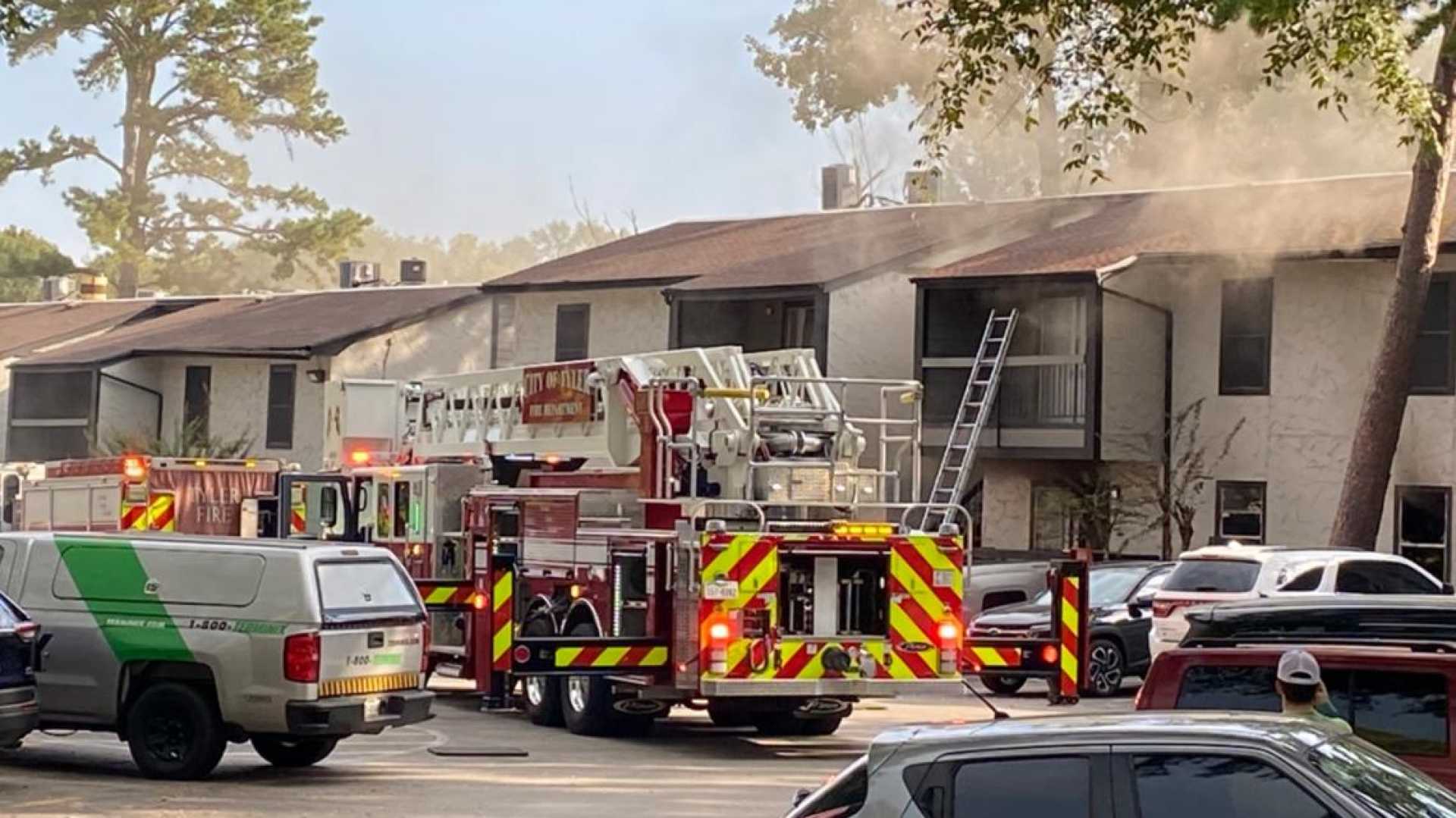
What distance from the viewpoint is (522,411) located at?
21.9 m

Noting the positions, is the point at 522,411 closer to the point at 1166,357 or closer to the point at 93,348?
the point at 1166,357

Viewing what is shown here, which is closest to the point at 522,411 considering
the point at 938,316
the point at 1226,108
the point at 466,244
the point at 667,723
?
the point at 667,723

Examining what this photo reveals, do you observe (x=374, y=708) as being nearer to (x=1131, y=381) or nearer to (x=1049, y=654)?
(x=1049, y=654)

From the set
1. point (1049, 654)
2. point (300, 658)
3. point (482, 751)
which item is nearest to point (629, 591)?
point (482, 751)

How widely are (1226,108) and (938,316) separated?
13.3 metres

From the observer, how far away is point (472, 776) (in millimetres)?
16453

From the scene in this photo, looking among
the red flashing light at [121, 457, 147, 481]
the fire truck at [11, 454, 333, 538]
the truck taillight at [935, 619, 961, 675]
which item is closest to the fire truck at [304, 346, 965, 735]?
the truck taillight at [935, 619, 961, 675]

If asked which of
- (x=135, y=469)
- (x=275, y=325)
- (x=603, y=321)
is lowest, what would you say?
(x=135, y=469)

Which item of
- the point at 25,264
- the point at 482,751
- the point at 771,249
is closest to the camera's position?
the point at 482,751

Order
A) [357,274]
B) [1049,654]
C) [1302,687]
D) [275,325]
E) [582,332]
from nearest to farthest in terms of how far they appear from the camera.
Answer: [1302,687], [1049,654], [582,332], [275,325], [357,274]

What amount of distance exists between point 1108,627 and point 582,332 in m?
17.3

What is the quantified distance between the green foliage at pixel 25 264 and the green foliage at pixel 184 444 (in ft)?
88.7

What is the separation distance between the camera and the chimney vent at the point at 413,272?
168 feet

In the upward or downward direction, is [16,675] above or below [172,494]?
below
